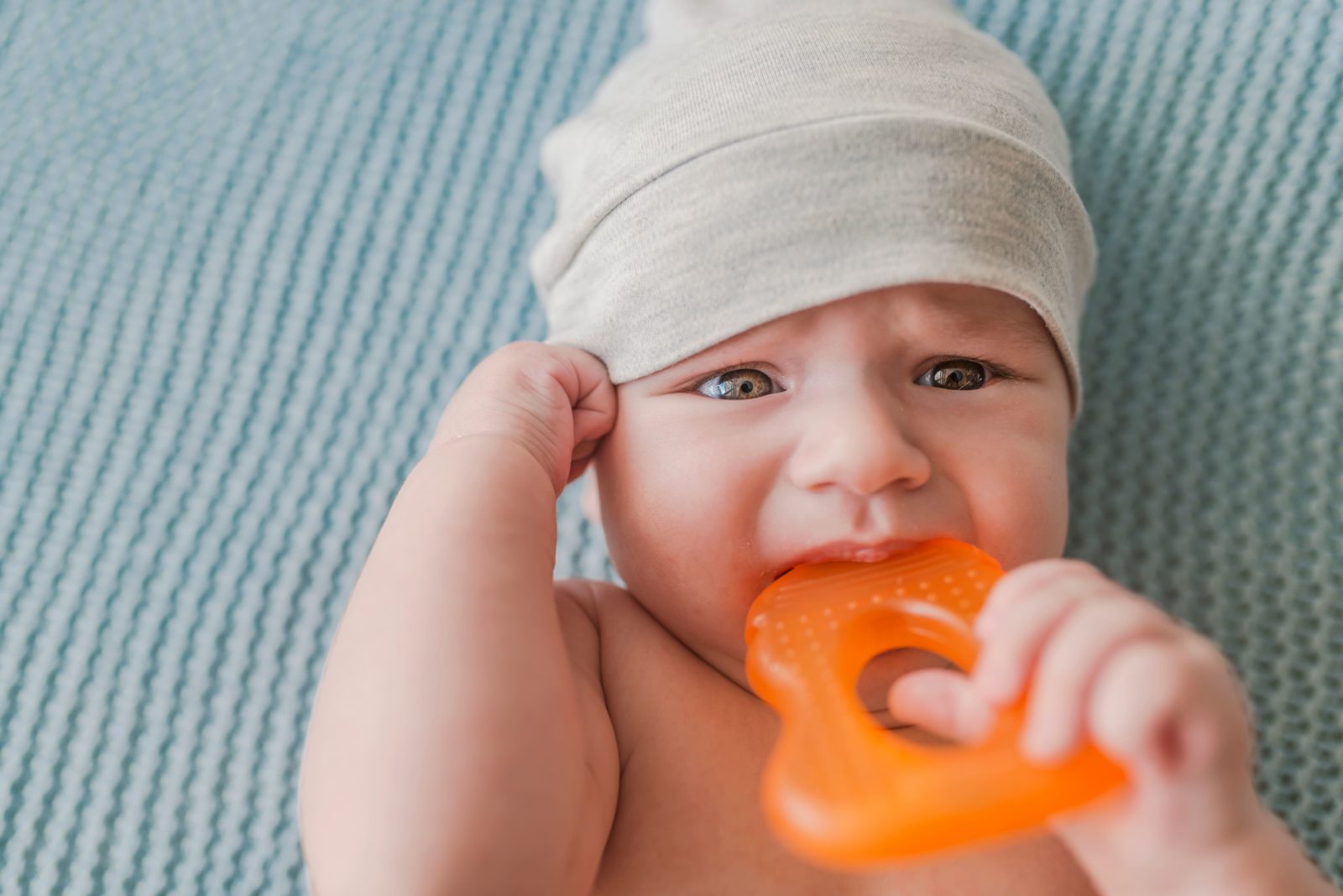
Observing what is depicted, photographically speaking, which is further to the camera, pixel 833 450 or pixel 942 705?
pixel 833 450

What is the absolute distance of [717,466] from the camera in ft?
2.92

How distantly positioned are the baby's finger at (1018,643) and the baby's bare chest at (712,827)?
12.8 inches

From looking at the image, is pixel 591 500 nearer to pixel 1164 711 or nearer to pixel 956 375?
pixel 956 375

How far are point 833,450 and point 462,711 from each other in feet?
1.01

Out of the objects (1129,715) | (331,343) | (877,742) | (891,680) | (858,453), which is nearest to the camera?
(1129,715)

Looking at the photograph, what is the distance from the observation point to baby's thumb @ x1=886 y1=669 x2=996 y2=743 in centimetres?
68

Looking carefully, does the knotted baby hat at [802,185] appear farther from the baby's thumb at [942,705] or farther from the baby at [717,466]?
the baby's thumb at [942,705]

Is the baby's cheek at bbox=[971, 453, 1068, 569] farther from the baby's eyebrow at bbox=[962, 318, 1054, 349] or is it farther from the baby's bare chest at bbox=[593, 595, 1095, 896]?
the baby's bare chest at bbox=[593, 595, 1095, 896]

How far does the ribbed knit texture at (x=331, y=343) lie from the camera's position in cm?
116

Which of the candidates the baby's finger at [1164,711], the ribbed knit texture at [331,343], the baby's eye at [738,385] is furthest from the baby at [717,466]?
the ribbed knit texture at [331,343]

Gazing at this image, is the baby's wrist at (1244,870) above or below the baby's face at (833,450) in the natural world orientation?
below

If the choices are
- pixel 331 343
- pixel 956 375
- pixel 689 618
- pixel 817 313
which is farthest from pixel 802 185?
pixel 331 343

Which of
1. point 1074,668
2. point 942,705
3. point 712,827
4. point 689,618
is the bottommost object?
point 712,827

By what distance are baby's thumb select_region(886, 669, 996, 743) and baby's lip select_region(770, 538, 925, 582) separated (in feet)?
0.45
